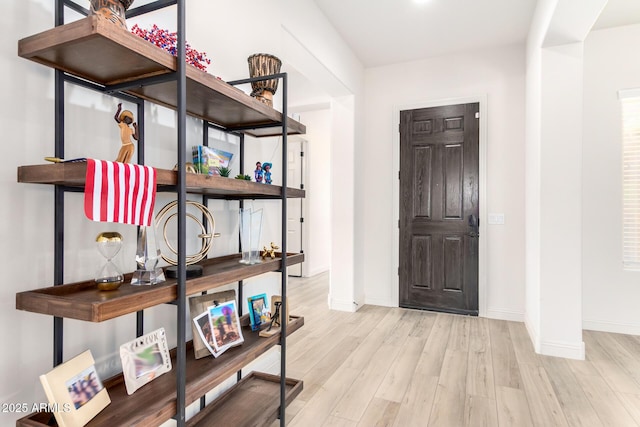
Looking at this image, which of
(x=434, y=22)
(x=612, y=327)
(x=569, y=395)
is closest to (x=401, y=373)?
(x=569, y=395)

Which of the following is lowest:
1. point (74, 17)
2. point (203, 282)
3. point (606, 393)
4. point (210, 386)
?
point (606, 393)

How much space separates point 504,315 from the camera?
3.73 m

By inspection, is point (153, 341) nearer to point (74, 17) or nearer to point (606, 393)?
point (74, 17)

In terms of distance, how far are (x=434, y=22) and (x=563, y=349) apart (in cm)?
302

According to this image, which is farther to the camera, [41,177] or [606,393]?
[606,393]

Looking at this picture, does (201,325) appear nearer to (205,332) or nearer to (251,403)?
(205,332)

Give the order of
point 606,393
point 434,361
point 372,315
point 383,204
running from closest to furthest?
point 606,393 → point 434,361 → point 372,315 → point 383,204

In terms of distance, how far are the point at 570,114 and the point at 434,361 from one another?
2.19 meters

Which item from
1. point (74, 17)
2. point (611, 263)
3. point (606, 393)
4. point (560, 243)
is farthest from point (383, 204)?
point (74, 17)

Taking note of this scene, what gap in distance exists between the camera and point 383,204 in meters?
4.27

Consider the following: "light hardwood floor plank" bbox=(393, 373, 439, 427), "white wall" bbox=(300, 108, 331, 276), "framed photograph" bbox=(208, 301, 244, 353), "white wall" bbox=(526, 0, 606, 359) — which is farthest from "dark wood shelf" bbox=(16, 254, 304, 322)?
"white wall" bbox=(300, 108, 331, 276)

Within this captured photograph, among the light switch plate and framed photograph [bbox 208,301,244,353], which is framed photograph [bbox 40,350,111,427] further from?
the light switch plate

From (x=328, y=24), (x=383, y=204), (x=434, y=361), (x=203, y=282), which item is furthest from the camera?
(x=383, y=204)

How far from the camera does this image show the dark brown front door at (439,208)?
385cm
